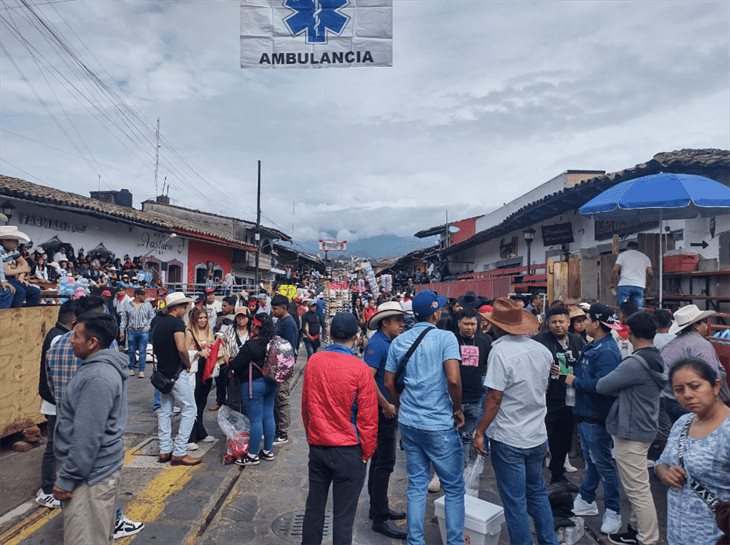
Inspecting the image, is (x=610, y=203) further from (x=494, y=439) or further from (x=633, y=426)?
(x=494, y=439)

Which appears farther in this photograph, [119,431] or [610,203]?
[610,203]

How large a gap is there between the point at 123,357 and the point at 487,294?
39.3 ft

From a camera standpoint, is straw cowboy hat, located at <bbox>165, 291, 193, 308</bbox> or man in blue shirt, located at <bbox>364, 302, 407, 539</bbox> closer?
man in blue shirt, located at <bbox>364, 302, 407, 539</bbox>

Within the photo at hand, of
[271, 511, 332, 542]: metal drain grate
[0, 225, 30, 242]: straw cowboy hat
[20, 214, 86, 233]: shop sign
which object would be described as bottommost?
[271, 511, 332, 542]: metal drain grate

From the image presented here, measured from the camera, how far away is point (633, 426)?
3.75m

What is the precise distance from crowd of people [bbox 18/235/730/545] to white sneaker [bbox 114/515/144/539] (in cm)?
1

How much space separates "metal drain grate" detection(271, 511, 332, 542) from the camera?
159 inches

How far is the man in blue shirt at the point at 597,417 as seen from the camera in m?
4.14

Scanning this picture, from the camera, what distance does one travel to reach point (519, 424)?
353 cm

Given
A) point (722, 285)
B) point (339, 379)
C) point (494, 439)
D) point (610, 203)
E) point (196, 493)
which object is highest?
point (610, 203)

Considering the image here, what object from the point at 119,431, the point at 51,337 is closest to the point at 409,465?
the point at 119,431

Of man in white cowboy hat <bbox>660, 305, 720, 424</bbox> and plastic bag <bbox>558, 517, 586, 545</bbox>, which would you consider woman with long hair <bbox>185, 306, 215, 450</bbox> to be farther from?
man in white cowboy hat <bbox>660, 305, 720, 424</bbox>

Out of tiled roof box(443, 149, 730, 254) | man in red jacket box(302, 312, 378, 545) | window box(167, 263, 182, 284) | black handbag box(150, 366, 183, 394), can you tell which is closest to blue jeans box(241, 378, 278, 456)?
black handbag box(150, 366, 183, 394)

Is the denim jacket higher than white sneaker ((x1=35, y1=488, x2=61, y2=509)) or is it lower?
higher
